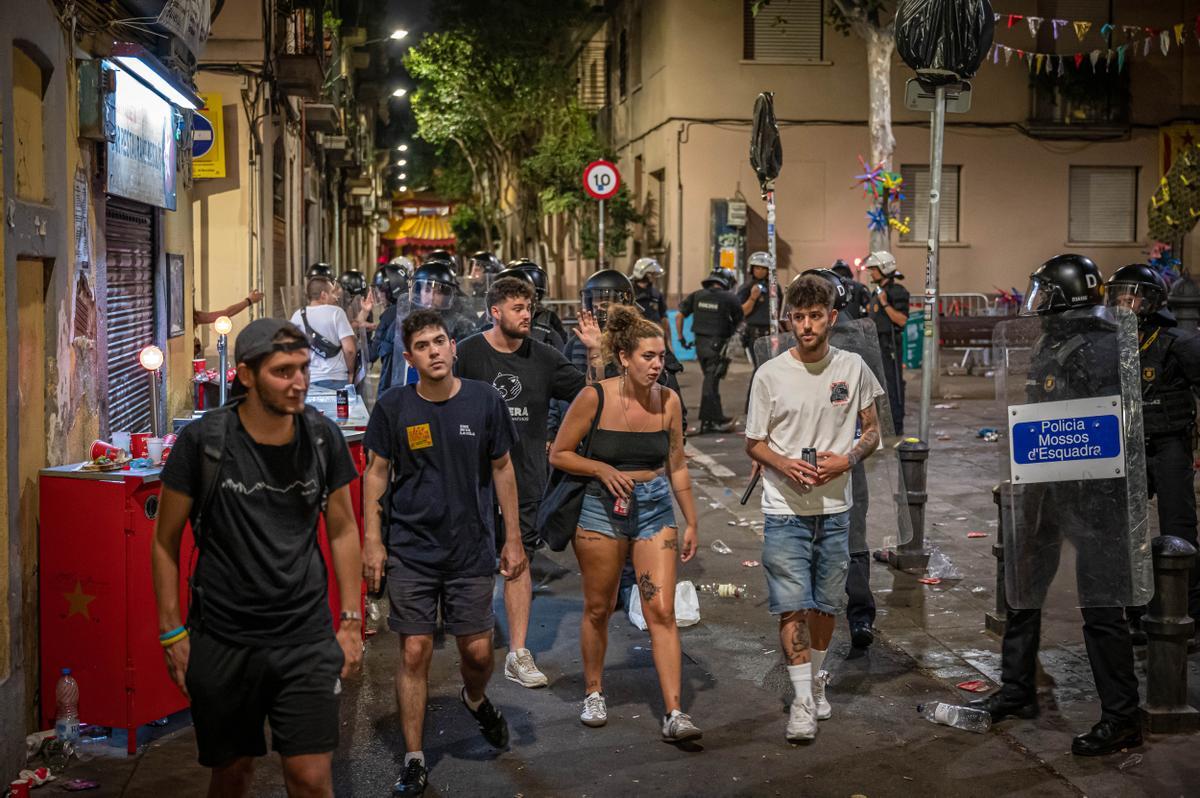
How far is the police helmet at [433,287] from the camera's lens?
10.6 m

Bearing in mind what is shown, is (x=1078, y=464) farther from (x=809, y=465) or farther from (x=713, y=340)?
(x=713, y=340)

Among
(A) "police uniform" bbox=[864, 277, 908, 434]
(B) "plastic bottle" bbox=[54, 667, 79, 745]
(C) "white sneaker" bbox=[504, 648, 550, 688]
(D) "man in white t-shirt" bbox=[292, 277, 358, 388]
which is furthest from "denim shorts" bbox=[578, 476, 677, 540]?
(A) "police uniform" bbox=[864, 277, 908, 434]

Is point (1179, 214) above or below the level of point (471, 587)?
above

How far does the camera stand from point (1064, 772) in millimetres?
5500

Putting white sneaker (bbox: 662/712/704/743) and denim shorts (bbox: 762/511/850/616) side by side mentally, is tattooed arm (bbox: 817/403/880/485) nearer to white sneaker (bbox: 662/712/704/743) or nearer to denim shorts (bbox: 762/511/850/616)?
denim shorts (bbox: 762/511/850/616)

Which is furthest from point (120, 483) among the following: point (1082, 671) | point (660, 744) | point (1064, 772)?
point (1082, 671)

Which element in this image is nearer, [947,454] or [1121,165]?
[947,454]

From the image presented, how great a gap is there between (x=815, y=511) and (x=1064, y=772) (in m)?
1.48

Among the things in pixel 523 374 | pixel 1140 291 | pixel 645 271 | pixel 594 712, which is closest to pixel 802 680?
pixel 594 712

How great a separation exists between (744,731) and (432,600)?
162 cm

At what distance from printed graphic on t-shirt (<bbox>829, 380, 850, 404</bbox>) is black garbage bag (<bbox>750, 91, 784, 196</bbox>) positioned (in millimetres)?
5630

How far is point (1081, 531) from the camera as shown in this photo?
5.83m

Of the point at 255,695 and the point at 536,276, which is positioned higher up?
the point at 536,276

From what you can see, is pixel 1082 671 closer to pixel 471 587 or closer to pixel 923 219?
pixel 471 587
